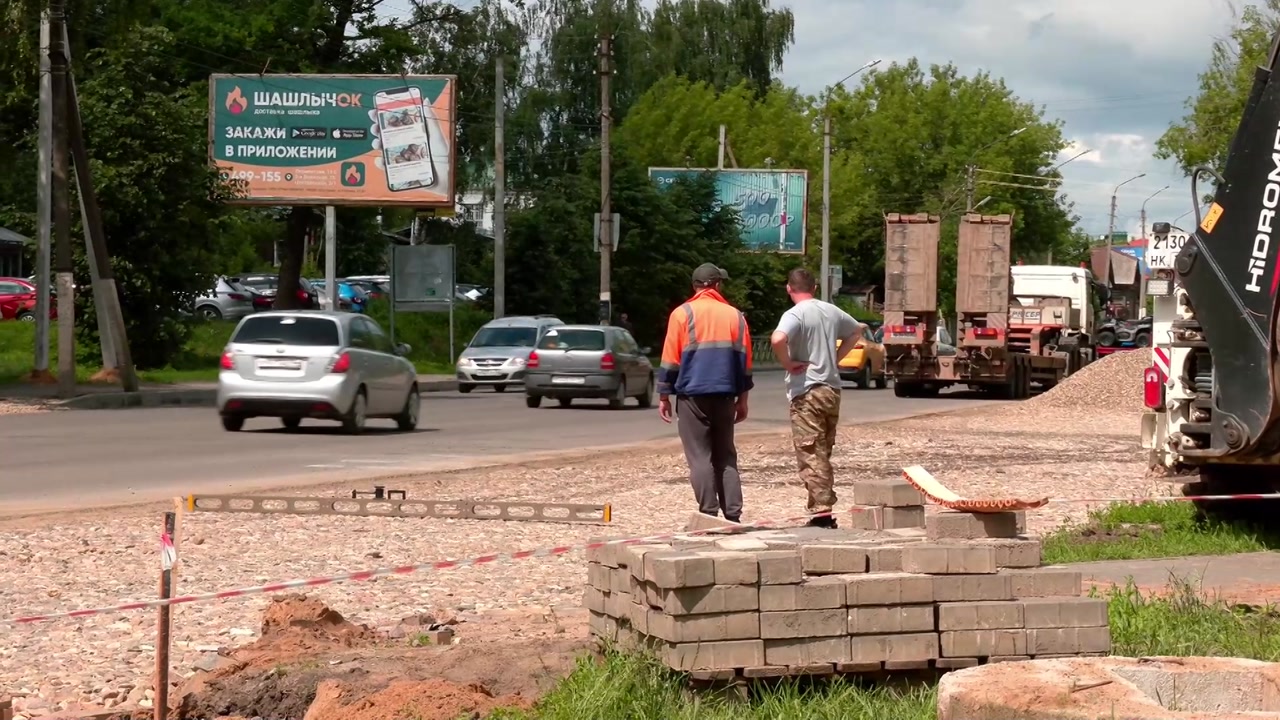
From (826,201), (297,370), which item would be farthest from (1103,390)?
(826,201)

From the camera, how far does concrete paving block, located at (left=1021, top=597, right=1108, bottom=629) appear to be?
6.72m

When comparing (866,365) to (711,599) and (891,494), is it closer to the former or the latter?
(891,494)

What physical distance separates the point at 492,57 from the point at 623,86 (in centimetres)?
1766

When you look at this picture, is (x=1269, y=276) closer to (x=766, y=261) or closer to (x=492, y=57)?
(x=492, y=57)

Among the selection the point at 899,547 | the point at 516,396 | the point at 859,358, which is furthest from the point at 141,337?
the point at 899,547

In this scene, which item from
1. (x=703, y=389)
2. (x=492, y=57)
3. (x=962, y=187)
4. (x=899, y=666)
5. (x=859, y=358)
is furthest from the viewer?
(x=962, y=187)

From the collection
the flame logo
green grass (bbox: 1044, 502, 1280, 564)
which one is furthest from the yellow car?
green grass (bbox: 1044, 502, 1280, 564)

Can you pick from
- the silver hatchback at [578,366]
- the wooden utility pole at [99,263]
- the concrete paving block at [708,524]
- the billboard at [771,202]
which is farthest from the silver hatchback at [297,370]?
the billboard at [771,202]

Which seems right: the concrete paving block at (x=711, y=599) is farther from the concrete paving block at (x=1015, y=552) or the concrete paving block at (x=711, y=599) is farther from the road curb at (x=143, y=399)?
the road curb at (x=143, y=399)

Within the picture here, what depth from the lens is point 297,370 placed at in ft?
71.8

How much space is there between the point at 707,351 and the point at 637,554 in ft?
15.7

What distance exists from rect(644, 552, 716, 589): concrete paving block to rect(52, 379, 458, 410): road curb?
22982mm

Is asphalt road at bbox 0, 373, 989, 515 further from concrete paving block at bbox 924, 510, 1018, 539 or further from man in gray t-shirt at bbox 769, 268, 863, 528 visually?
concrete paving block at bbox 924, 510, 1018, 539

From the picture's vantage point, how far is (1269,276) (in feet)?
36.2
